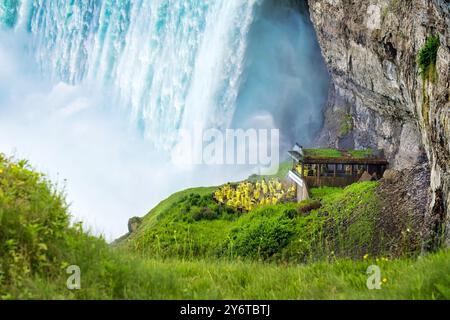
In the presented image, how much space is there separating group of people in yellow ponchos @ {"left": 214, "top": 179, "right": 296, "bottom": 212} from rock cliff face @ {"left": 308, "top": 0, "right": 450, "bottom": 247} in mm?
4684

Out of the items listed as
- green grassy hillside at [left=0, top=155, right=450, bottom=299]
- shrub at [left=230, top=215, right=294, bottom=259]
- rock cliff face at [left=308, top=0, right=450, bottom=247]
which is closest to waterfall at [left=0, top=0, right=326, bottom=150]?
rock cliff face at [left=308, top=0, right=450, bottom=247]

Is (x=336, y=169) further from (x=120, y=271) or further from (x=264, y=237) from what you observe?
(x=120, y=271)

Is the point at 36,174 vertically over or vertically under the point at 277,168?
under

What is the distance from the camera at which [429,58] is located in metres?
12.4

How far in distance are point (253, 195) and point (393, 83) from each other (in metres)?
8.95

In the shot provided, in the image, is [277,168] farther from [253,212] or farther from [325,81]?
[253,212]

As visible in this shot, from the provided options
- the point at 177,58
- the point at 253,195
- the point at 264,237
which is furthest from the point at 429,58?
the point at 177,58

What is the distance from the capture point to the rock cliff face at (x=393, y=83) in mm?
11898

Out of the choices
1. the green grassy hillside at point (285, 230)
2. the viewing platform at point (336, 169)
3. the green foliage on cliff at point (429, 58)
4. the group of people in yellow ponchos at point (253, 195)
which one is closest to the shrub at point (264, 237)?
the green grassy hillside at point (285, 230)

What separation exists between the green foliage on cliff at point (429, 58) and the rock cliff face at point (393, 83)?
0.17 feet

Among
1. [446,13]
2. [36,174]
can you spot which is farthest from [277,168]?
[36,174]

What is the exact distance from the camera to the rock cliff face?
11.9m
